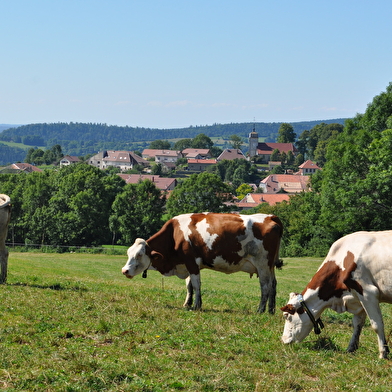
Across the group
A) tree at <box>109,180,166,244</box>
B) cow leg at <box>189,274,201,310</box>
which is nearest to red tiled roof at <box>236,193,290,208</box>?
tree at <box>109,180,166,244</box>

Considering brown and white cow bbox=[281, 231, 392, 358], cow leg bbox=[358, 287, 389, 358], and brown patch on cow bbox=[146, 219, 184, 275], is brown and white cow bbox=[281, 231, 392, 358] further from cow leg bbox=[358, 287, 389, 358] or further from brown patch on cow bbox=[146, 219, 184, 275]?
brown patch on cow bbox=[146, 219, 184, 275]

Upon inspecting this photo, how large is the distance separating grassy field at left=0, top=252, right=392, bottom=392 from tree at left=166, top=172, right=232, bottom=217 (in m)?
70.2

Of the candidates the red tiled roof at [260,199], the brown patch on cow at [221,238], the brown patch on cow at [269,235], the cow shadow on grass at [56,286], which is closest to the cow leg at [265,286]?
the brown patch on cow at [269,235]

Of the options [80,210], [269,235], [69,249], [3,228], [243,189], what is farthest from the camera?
[243,189]

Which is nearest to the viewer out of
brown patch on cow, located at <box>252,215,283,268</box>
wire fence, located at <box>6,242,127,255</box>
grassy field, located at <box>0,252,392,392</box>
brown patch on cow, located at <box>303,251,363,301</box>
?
grassy field, located at <box>0,252,392,392</box>

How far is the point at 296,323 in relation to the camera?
11.4m

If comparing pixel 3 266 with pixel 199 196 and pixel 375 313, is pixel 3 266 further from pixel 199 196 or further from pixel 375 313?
pixel 199 196

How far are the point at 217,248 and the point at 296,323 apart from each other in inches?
167

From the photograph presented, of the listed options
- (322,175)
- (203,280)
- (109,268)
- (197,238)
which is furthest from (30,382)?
(322,175)

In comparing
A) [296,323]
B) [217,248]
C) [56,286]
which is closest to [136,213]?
[56,286]

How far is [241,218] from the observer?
50.6ft

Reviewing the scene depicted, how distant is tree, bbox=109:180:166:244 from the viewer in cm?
8706

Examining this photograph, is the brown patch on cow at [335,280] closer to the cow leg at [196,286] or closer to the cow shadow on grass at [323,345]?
the cow shadow on grass at [323,345]

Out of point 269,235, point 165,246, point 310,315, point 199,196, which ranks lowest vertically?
point 199,196
